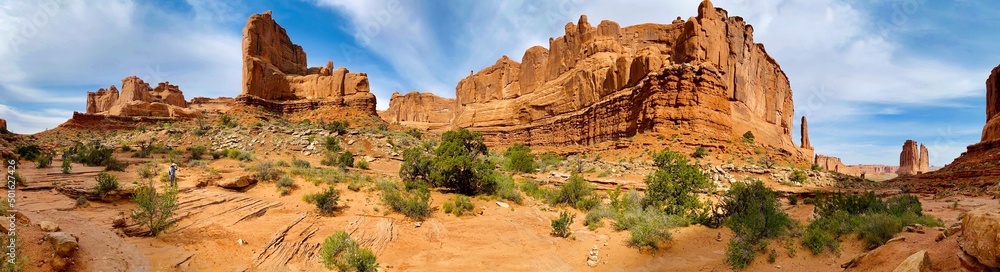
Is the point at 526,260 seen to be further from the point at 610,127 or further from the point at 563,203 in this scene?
the point at 610,127

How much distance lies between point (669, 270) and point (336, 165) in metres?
18.4

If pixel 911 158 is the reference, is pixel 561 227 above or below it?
below

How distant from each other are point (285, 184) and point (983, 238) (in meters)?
15.9

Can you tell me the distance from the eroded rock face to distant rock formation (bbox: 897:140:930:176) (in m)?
70.3

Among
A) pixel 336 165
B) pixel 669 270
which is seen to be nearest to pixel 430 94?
pixel 336 165

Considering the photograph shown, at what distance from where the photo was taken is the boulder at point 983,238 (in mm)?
3682

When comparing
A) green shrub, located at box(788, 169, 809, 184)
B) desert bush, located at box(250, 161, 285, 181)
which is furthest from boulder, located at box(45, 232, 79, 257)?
green shrub, located at box(788, 169, 809, 184)

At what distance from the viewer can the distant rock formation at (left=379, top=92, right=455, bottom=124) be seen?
106812mm

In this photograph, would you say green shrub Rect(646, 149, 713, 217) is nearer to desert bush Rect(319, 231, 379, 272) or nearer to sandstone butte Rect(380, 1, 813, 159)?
desert bush Rect(319, 231, 379, 272)

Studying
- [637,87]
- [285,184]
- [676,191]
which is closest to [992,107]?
[637,87]

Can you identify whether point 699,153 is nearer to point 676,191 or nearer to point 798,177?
point 798,177

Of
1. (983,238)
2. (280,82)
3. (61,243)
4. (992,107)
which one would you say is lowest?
(61,243)

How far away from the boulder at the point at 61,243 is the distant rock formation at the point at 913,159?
115714mm

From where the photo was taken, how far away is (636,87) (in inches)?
1416
